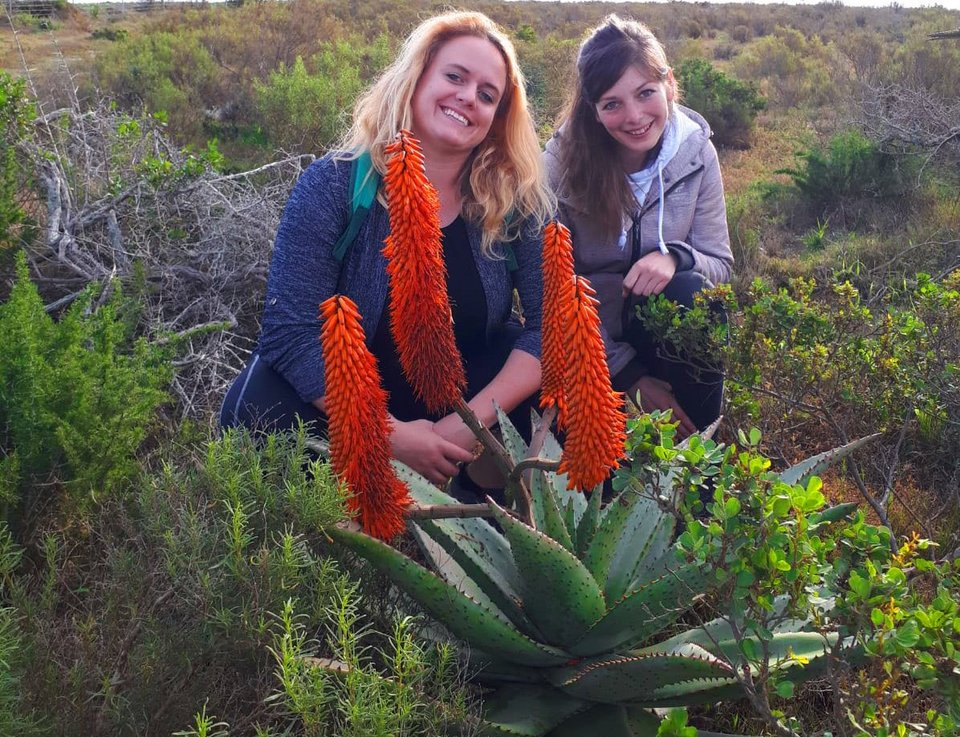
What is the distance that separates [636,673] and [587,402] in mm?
727

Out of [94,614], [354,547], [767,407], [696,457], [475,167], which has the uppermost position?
[475,167]

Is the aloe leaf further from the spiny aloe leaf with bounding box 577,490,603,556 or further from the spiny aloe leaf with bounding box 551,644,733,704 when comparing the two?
the spiny aloe leaf with bounding box 551,644,733,704

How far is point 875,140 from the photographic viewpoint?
7.49 m

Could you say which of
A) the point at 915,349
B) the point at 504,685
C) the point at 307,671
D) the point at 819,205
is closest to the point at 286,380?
the point at 504,685

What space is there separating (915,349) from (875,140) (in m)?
5.34

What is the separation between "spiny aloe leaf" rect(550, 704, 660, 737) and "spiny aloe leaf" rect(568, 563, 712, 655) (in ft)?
0.49

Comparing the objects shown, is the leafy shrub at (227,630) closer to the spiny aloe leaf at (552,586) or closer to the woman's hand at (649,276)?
the spiny aloe leaf at (552,586)

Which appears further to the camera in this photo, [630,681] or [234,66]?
[234,66]

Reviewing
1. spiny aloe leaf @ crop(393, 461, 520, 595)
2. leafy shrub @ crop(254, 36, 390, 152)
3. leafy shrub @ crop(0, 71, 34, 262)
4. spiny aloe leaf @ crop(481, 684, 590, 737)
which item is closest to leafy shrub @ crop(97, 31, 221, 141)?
leafy shrub @ crop(254, 36, 390, 152)

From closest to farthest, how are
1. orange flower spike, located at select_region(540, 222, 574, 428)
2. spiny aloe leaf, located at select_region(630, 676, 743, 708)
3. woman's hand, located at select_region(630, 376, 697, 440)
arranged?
orange flower spike, located at select_region(540, 222, 574, 428), spiny aloe leaf, located at select_region(630, 676, 743, 708), woman's hand, located at select_region(630, 376, 697, 440)

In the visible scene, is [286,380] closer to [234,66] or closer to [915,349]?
[915,349]

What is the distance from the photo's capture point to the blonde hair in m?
2.76

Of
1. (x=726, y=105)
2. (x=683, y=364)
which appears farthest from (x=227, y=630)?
(x=726, y=105)

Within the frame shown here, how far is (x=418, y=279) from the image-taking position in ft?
5.64
